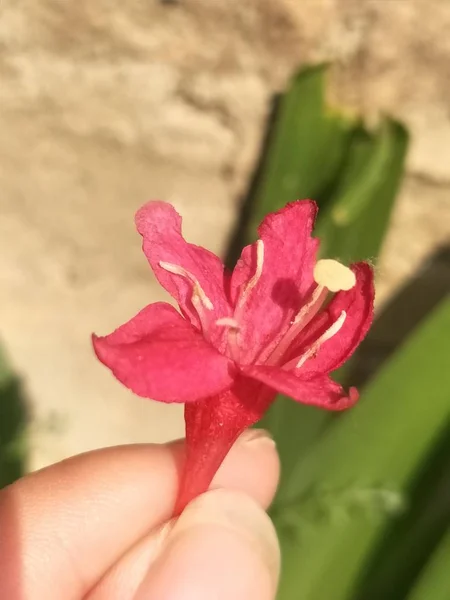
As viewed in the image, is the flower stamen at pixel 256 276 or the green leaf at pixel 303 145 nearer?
the flower stamen at pixel 256 276

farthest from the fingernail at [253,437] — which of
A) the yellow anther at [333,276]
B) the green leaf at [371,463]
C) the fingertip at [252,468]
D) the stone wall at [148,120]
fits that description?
the stone wall at [148,120]

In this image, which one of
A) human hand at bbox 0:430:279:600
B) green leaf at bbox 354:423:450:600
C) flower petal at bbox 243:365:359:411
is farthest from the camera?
green leaf at bbox 354:423:450:600

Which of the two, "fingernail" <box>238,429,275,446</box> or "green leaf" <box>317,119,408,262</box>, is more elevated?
"green leaf" <box>317,119,408,262</box>

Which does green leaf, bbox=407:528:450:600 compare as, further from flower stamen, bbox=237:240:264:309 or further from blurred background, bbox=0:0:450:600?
flower stamen, bbox=237:240:264:309

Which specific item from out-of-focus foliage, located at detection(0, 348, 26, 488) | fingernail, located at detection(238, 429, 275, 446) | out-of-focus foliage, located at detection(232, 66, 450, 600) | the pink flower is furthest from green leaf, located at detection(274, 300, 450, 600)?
out-of-focus foliage, located at detection(0, 348, 26, 488)

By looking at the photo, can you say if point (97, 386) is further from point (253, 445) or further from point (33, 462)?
point (253, 445)

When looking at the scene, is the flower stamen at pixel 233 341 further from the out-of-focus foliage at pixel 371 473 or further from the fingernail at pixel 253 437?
the out-of-focus foliage at pixel 371 473

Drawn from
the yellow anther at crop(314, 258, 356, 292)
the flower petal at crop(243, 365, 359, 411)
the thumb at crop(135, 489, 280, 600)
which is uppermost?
the yellow anther at crop(314, 258, 356, 292)
